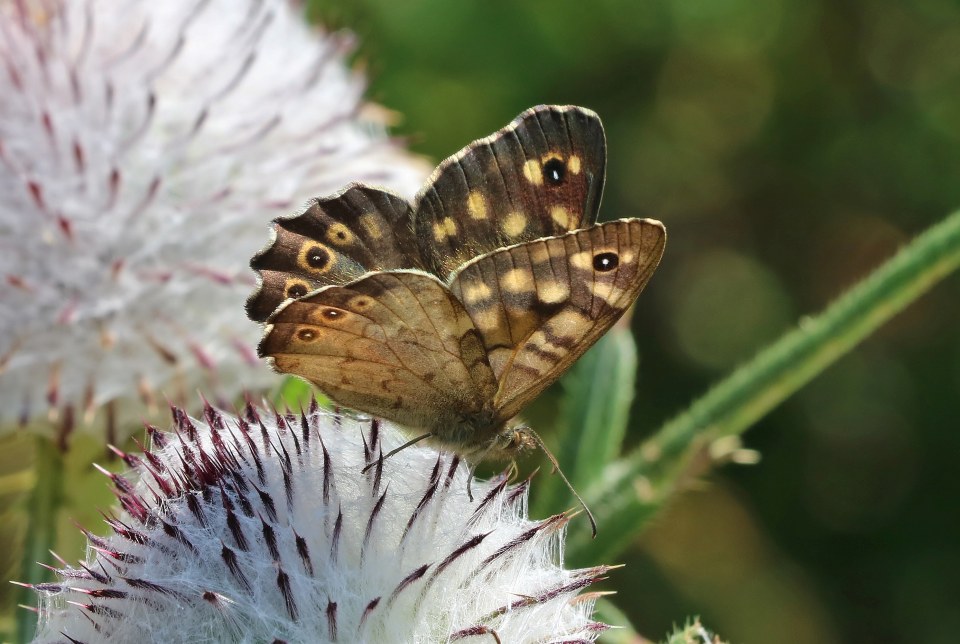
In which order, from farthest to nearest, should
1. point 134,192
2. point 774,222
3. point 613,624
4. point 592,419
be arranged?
1. point 774,222
2. point 592,419
3. point 134,192
4. point 613,624

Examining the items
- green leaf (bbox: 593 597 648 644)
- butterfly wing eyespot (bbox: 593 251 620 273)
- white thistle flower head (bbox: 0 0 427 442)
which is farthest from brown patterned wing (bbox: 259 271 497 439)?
white thistle flower head (bbox: 0 0 427 442)

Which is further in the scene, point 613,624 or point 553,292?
point 613,624

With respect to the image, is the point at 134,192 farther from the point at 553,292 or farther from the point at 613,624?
the point at 613,624

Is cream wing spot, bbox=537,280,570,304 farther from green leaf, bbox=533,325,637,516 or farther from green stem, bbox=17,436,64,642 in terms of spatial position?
green stem, bbox=17,436,64,642

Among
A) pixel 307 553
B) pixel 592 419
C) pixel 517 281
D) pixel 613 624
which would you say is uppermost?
pixel 592 419

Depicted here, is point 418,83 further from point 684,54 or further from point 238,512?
→ point 238,512

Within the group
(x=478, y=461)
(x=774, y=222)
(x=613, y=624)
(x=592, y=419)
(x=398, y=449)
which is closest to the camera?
(x=398, y=449)

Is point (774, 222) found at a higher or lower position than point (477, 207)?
higher

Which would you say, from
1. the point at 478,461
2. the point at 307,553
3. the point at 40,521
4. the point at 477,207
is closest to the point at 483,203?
the point at 477,207
